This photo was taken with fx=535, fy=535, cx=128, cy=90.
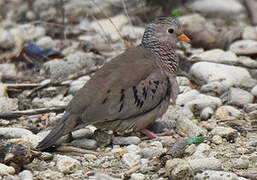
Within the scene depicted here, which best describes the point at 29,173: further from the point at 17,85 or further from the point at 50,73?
the point at 50,73

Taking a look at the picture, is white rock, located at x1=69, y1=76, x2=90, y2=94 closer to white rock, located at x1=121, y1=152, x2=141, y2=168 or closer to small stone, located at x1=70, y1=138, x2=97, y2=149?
small stone, located at x1=70, y1=138, x2=97, y2=149

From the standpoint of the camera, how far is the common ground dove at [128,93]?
4402 millimetres

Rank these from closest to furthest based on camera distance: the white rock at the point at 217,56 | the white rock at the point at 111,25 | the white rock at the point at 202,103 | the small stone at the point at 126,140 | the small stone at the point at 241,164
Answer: the small stone at the point at 241,164 < the small stone at the point at 126,140 < the white rock at the point at 202,103 < the white rock at the point at 217,56 < the white rock at the point at 111,25

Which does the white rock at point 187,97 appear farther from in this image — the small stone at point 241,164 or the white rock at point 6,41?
the white rock at point 6,41

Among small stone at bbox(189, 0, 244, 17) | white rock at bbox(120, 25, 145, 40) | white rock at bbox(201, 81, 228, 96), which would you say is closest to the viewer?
white rock at bbox(201, 81, 228, 96)

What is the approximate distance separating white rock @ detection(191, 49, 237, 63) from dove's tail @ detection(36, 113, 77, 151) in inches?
100

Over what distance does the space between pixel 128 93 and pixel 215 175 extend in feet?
4.16

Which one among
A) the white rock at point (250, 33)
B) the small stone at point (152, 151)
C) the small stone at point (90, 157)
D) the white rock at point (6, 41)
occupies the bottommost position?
the white rock at point (6, 41)

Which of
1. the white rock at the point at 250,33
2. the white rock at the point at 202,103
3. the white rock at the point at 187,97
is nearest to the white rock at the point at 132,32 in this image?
the white rock at the point at 250,33

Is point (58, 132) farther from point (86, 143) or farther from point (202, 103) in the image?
point (202, 103)

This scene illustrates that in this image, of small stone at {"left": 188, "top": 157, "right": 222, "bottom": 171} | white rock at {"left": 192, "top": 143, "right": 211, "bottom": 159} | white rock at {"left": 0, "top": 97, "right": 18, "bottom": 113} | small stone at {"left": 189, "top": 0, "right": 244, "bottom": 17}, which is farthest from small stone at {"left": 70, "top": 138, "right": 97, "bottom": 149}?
small stone at {"left": 189, "top": 0, "right": 244, "bottom": 17}

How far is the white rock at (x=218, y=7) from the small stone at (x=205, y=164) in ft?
16.1

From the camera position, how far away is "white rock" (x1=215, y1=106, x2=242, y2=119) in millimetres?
5125

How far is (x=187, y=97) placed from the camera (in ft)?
18.2
